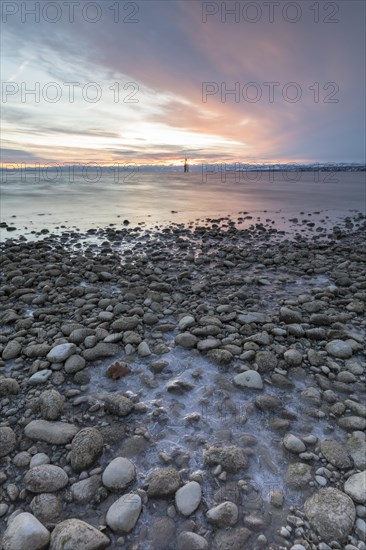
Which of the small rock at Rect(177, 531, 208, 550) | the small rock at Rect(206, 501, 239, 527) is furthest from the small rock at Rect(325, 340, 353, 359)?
the small rock at Rect(177, 531, 208, 550)

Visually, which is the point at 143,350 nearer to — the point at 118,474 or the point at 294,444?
the point at 118,474

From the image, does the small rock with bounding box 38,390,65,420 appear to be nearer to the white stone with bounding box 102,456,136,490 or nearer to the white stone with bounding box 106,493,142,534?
the white stone with bounding box 102,456,136,490

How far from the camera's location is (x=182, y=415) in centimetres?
279

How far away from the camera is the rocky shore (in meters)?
1.93

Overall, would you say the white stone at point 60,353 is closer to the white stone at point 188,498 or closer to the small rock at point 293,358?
the white stone at point 188,498

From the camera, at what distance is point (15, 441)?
2463 millimetres

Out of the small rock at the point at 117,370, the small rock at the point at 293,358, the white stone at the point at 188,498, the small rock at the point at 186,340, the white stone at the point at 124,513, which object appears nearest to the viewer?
the white stone at the point at 124,513

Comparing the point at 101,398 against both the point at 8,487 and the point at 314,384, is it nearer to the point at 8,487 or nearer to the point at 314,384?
the point at 8,487

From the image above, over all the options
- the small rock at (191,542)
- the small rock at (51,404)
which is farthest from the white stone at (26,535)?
the small rock at (51,404)

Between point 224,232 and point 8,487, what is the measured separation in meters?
9.06

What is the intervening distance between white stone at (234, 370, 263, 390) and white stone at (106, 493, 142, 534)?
1370 mm

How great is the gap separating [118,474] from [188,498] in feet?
1.58

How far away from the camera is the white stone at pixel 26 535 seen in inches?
69.7

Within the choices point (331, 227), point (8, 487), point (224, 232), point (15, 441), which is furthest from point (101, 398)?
point (331, 227)
